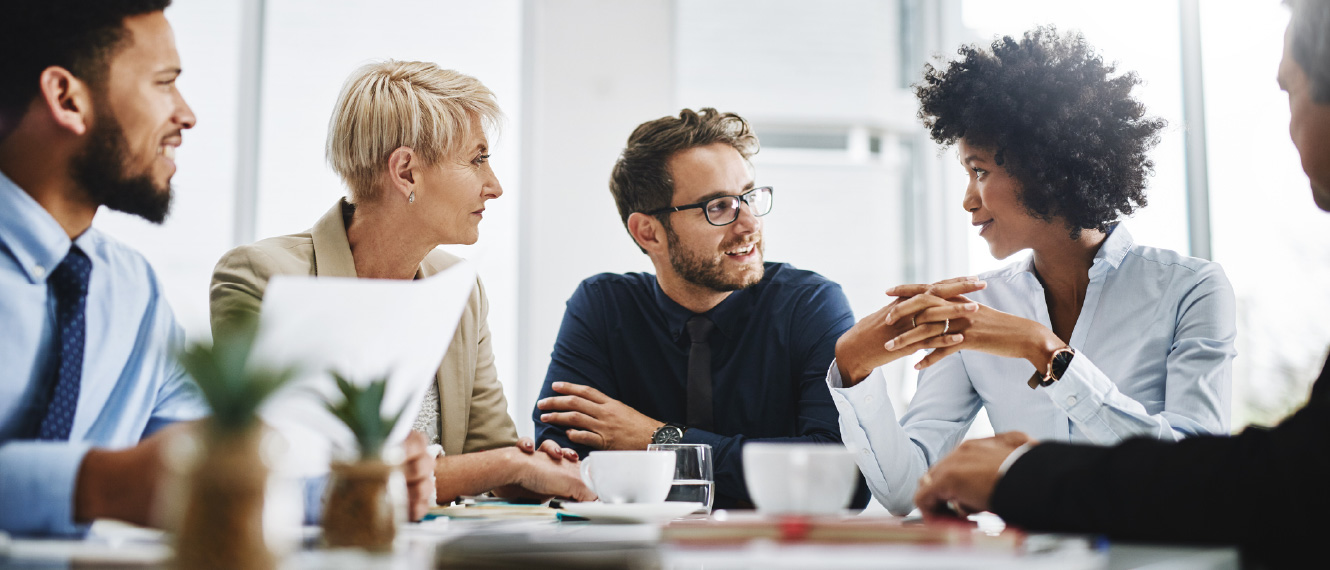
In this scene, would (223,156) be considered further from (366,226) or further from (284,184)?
(366,226)

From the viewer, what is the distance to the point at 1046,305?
81.5 inches

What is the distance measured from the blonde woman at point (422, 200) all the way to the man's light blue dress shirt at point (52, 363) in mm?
764

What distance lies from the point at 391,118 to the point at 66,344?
130 centimetres

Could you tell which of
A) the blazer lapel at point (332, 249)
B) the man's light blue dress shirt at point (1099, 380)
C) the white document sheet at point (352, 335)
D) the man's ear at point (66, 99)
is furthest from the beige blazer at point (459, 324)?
the white document sheet at point (352, 335)

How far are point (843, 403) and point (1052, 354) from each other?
0.40 metres

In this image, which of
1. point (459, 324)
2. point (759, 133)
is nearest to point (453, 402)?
point (459, 324)

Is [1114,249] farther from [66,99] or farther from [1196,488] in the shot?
[66,99]

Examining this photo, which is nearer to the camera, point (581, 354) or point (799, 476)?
point (799, 476)

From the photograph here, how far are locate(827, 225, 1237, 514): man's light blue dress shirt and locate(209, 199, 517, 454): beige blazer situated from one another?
3.06 ft

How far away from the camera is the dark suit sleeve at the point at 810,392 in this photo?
197 cm

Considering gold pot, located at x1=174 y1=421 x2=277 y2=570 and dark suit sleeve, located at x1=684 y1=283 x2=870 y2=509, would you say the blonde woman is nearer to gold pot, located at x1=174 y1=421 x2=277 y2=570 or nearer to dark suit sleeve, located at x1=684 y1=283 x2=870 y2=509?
dark suit sleeve, located at x1=684 y1=283 x2=870 y2=509

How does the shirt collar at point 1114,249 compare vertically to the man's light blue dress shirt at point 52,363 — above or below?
above

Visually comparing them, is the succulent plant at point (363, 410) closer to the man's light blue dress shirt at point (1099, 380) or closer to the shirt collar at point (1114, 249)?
the man's light blue dress shirt at point (1099, 380)

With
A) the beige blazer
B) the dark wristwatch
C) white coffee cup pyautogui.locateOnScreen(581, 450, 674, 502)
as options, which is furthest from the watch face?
white coffee cup pyautogui.locateOnScreen(581, 450, 674, 502)
